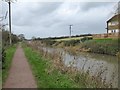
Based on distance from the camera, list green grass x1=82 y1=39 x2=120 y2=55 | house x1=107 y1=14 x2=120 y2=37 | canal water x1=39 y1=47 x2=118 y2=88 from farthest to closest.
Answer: house x1=107 y1=14 x2=120 y2=37 → green grass x1=82 y1=39 x2=120 y2=55 → canal water x1=39 y1=47 x2=118 y2=88

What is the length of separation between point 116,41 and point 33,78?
36965 millimetres

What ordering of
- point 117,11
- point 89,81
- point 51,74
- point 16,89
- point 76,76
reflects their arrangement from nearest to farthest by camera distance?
point 16,89, point 89,81, point 76,76, point 51,74, point 117,11

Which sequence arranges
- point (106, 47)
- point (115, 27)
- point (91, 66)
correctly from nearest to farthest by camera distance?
1. point (91, 66)
2. point (106, 47)
3. point (115, 27)

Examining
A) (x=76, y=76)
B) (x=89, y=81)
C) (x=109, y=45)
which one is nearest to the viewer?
(x=89, y=81)

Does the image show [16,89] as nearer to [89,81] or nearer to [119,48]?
[89,81]

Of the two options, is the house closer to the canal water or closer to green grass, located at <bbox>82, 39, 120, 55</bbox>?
green grass, located at <bbox>82, 39, 120, 55</bbox>

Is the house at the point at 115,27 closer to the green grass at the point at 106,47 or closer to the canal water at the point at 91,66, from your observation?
the green grass at the point at 106,47

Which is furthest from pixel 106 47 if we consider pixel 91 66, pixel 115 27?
pixel 91 66

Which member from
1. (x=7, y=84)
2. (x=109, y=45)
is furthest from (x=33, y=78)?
(x=109, y=45)

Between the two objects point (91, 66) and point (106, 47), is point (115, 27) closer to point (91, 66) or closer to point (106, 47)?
point (106, 47)

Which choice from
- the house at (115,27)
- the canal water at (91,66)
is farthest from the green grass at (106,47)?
the canal water at (91,66)

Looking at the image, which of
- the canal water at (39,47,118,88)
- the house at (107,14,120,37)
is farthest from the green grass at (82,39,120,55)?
the canal water at (39,47,118,88)

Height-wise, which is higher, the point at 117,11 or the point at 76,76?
the point at 117,11

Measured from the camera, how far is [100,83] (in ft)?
36.9
